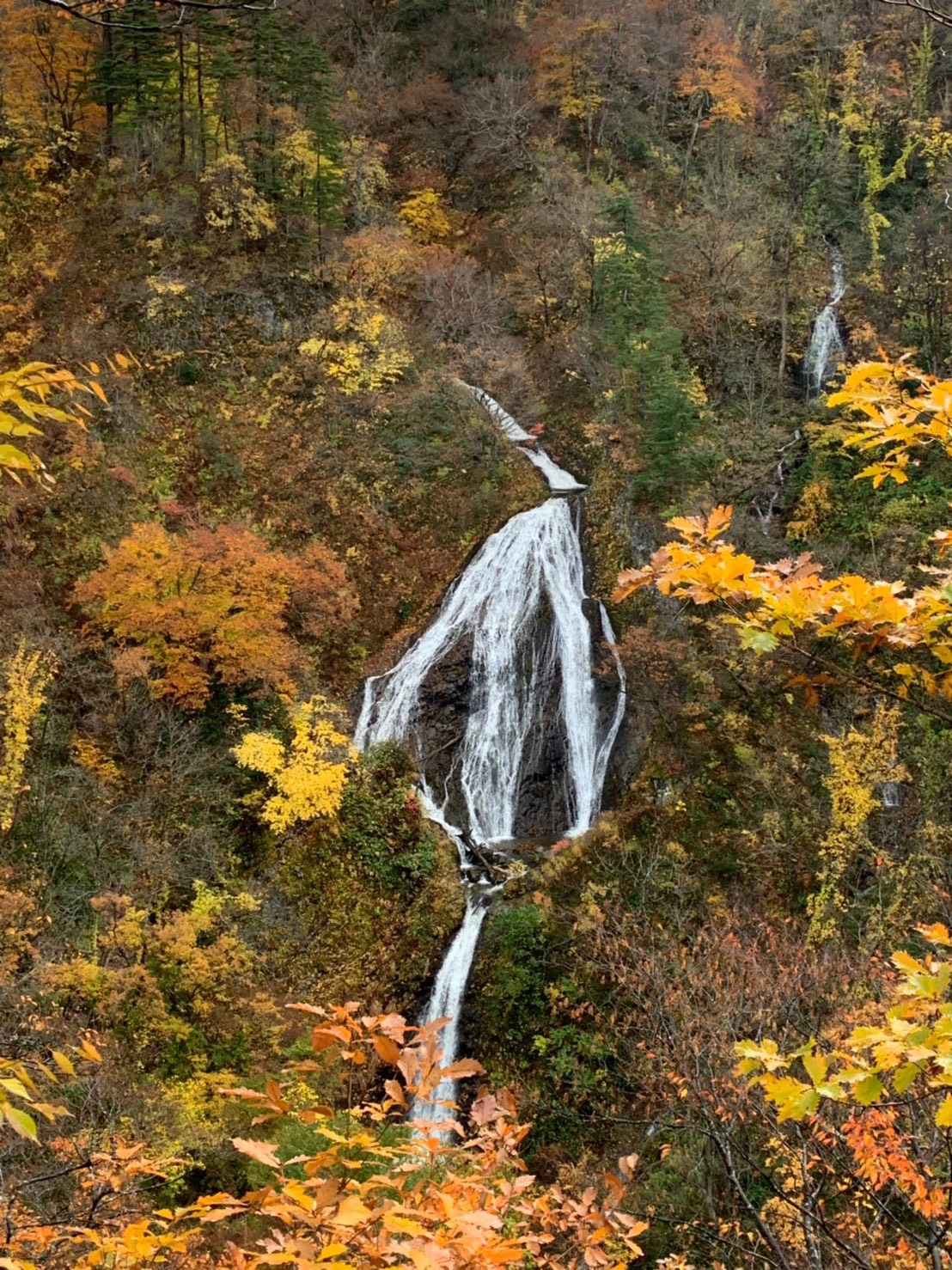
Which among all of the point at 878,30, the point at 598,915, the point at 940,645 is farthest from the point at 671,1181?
the point at 878,30

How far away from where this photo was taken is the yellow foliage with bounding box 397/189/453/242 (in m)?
22.6

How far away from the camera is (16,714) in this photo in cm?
1183

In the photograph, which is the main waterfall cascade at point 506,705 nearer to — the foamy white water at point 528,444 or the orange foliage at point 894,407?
the foamy white water at point 528,444

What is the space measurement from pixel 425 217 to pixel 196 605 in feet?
51.1

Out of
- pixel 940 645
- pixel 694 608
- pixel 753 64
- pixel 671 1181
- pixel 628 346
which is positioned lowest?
pixel 671 1181

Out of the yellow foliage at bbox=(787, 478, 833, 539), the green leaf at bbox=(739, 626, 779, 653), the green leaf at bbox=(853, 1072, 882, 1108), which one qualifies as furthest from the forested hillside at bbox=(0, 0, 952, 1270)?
the yellow foliage at bbox=(787, 478, 833, 539)

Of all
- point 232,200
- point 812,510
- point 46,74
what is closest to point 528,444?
point 812,510

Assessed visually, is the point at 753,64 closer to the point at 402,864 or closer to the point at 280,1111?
the point at 402,864

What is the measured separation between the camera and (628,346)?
1667 cm

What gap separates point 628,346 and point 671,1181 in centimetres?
1455

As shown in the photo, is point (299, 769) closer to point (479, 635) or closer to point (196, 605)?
point (196, 605)

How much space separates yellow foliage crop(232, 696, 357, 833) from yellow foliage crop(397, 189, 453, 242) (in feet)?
52.3

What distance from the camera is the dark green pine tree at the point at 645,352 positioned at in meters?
14.5

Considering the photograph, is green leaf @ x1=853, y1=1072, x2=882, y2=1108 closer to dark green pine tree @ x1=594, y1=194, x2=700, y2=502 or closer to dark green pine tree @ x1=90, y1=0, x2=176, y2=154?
dark green pine tree @ x1=594, y1=194, x2=700, y2=502
